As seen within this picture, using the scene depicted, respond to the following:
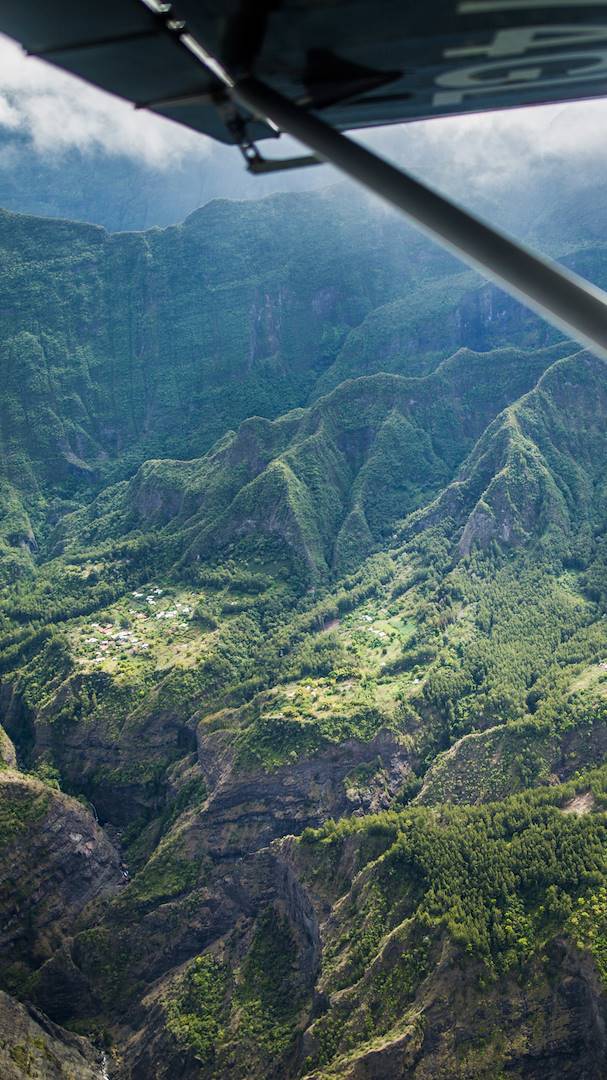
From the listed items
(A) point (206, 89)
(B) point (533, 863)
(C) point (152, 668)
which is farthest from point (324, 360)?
(A) point (206, 89)

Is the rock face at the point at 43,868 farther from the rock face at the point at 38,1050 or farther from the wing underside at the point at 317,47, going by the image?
the wing underside at the point at 317,47

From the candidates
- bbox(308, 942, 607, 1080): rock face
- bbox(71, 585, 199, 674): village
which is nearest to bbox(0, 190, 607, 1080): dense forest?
bbox(308, 942, 607, 1080): rock face

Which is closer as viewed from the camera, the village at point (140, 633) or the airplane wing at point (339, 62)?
the airplane wing at point (339, 62)

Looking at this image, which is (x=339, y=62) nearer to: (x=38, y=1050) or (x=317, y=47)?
(x=317, y=47)

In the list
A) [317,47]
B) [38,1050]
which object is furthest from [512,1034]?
[317,47]

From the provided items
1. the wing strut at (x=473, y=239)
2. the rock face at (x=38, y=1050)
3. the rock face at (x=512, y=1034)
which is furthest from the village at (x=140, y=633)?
the wing strut at (x=473, y=239)

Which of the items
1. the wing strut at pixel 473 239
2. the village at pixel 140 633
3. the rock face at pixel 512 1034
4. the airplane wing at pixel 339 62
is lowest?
the rock face at pixel 512 1034

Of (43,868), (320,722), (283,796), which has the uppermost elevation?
(320,722)
